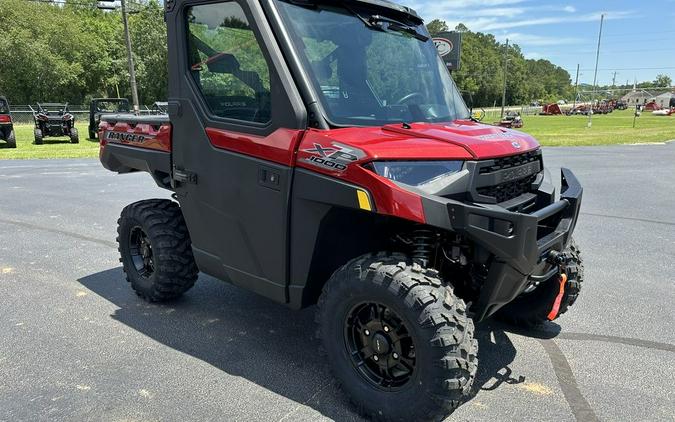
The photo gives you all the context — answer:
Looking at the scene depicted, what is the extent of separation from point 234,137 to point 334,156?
2.71 ft

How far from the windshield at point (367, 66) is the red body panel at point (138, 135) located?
1.39m

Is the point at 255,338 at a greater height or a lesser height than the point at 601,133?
greater

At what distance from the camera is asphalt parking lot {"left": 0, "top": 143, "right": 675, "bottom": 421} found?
290cm

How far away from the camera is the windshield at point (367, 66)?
296 centimetres

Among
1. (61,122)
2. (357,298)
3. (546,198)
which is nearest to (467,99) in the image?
(546,198)

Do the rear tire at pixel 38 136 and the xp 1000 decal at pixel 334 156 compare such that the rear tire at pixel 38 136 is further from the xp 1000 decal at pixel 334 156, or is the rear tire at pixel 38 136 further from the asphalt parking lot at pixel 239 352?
the xp 1000 decal at pixel 334 156

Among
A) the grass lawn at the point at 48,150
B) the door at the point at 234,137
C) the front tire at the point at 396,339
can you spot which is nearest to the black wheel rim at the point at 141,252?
the door at the point at 234,137

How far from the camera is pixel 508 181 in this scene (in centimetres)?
291

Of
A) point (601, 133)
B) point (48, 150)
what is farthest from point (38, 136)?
point (601, 133)

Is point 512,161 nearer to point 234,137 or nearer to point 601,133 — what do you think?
point 234,137

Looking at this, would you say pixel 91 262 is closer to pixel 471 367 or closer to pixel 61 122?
pixel 471 367

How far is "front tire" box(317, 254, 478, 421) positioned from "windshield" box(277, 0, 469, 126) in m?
0.92

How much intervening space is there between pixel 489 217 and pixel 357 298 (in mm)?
805

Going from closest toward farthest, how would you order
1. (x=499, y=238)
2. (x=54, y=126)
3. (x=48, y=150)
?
(x=499, y=238), (x=48, y=150), (x=54, y=126)
